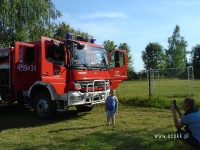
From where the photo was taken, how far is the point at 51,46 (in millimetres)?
7605

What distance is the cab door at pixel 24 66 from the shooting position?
782 cm

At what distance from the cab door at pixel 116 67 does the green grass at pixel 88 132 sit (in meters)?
1.46

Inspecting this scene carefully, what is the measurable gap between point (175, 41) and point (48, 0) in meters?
50.7

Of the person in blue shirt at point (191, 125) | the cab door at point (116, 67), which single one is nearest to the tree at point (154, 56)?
the cab door at point (116, 67)

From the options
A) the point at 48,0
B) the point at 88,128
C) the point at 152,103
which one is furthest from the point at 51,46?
the point at 48,0

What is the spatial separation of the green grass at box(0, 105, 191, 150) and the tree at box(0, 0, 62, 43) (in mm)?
10464

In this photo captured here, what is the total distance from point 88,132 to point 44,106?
7.37ft

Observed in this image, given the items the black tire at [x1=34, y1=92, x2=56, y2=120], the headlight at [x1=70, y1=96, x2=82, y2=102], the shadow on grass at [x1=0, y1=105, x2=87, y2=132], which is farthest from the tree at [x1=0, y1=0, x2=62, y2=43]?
the headlight at [x1=70, y1=96, x2=82, y2=102]

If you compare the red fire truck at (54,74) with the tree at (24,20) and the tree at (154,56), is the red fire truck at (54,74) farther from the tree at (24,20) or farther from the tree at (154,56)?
the tree at (154,56)

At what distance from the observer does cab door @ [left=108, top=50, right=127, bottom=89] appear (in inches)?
360

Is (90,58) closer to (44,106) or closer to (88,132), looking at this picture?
(44,106)

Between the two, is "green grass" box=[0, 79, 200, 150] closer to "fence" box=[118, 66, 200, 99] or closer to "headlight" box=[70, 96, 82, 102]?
"headlight" box=[70, 96, 82, 102]

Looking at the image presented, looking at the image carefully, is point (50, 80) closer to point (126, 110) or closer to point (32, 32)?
point (126, 110)

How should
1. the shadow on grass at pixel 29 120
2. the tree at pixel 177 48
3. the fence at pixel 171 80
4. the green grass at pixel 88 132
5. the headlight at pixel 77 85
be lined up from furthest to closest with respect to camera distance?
1. the tree at pixel 177 48
2. the fence at pixel 171 80
3. the headlight at pixel 77 85
4. the shadow on grass at pixel 29 120
5. the green grass at pixel 88 132
